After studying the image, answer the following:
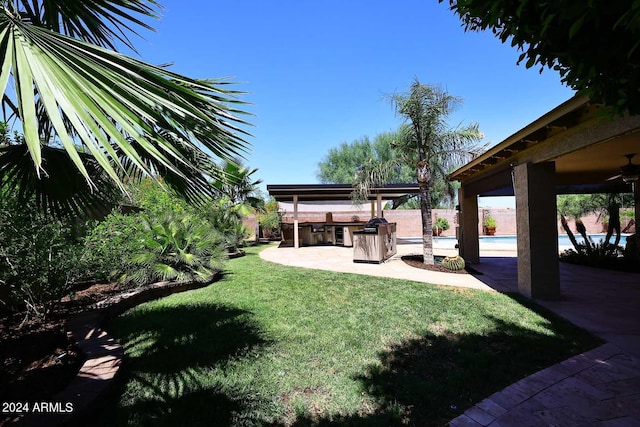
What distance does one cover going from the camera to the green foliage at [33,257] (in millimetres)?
4051

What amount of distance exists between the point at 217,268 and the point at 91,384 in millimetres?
6153

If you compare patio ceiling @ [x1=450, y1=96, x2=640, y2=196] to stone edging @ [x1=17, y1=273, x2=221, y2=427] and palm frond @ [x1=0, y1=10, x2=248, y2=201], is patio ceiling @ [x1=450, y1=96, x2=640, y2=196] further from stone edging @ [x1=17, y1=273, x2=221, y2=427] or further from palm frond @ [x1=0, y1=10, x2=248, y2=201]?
stone edging @ [x1=17, y1=273, x2=221, y2=427]

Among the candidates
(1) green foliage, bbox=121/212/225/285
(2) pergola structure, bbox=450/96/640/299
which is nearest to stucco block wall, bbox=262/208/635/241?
(1) green foliage, bbox=121/212/225/285

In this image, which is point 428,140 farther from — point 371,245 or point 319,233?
point 319,233

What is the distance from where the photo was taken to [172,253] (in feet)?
25.2

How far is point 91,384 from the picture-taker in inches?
112

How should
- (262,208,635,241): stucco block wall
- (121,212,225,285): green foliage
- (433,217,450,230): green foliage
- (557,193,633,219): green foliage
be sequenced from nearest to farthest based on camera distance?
(121,212,225,285): green foliage
(557,193,633,219): green foliage
(262,208,635,241): stucco block wall
(433,217,450,230): green foliage

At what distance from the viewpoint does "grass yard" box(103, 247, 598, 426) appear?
2811mm

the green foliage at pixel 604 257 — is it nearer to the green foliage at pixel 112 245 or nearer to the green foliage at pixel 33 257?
the green foliage at pixel 112 245

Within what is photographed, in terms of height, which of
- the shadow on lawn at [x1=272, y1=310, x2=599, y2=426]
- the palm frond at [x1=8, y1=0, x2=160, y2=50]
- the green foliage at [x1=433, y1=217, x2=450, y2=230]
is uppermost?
the palm frond at [x1=8, y1=0, x2=160, y2=50]

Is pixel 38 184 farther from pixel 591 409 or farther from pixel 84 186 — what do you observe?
pixel 591 409

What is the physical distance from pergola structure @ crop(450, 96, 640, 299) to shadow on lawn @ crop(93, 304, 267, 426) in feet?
17.8

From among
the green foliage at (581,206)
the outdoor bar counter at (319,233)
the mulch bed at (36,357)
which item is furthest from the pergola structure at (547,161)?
the green foliage at (581,206)

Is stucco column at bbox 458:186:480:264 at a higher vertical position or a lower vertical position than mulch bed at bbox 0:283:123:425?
higher
